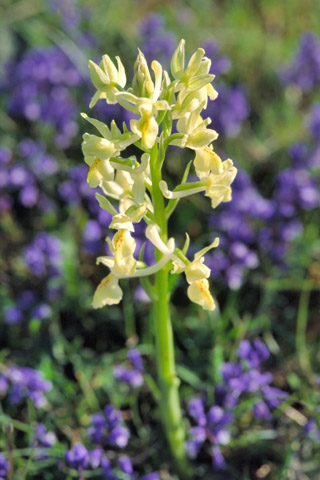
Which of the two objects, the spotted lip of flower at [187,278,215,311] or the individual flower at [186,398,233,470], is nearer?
the spotted lip of flower at [187,278,215,311]

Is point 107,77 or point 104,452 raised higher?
point 107,77

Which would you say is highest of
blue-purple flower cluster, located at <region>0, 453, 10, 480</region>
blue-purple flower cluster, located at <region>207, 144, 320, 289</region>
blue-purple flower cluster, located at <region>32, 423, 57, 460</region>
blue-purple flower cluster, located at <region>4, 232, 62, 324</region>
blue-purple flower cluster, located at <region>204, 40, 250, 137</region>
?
blue-purple flower cluster, located at <region>204, 40, 250, 137</region>

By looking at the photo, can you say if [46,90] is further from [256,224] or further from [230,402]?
[230,402]

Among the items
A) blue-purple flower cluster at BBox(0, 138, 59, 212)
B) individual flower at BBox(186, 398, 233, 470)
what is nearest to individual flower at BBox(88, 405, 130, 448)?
individual flower at BBox(186, 398, 233, 470)

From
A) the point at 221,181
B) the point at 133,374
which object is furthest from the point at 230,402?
the point at 221,181

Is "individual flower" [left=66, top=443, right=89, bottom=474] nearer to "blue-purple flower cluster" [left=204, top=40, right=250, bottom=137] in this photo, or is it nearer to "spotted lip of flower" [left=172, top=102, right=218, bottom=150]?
"spotted lip of flower" [left=172, top=102, right=218, bottom=150]

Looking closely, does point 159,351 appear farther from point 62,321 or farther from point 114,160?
point 62,321
